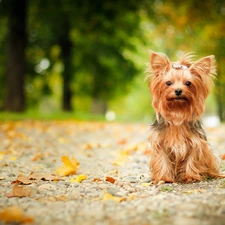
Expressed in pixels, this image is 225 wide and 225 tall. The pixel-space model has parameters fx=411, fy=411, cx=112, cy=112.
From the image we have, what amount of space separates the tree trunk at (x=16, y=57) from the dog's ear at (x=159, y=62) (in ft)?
40.1

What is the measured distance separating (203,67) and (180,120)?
711 mm

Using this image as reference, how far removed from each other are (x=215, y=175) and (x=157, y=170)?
74cm

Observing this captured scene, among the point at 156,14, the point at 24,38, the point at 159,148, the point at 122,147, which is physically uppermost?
the point at 156,14

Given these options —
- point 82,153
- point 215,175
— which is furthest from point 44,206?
point 82,153

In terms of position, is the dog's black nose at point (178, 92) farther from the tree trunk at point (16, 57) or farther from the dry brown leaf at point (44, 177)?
the tree trunk at point (16, 57)

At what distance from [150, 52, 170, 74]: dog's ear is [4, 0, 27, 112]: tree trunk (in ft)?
40.1

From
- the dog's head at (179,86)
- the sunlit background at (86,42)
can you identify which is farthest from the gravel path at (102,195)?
the sunlit background at (86,42)

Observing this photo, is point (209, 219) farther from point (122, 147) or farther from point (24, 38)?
point (24, 38)

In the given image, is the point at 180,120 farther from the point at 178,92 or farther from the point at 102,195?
the point at 102,195

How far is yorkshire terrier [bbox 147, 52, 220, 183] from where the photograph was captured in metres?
4.88

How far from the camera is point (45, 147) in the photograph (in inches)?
337

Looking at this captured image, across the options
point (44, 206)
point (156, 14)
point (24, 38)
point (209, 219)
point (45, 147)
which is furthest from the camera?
point (156, 14)

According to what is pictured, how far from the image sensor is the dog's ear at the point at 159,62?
4.99 m

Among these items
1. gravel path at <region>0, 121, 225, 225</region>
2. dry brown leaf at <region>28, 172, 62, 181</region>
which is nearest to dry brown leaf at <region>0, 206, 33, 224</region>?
gravel path at <region>0, 121, 225, 225</region>
